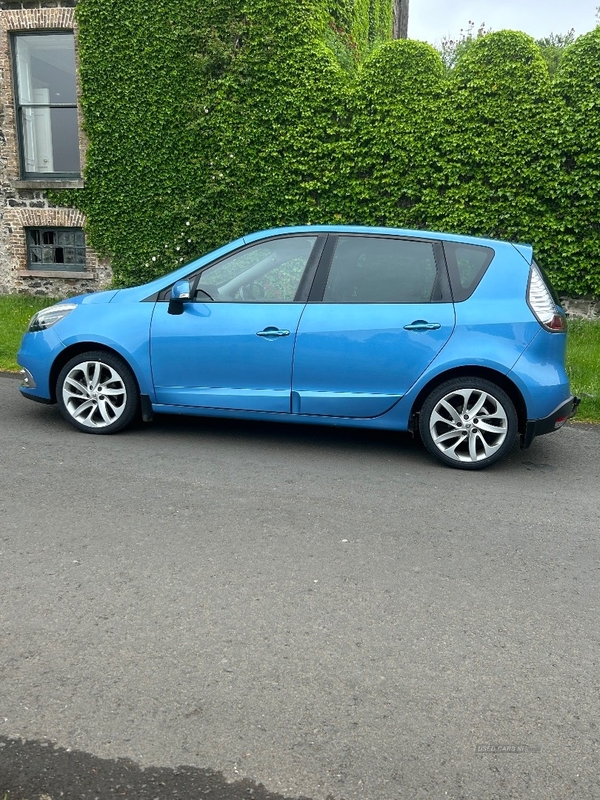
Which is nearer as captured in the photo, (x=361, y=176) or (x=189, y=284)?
(x=189, y=284)

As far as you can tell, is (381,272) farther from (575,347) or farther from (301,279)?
(575,347)

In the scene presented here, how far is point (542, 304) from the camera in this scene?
19.2ft

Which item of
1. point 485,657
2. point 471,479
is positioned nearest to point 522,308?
point 471,479

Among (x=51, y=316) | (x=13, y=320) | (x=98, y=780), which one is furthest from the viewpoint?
(x=13, y=320)

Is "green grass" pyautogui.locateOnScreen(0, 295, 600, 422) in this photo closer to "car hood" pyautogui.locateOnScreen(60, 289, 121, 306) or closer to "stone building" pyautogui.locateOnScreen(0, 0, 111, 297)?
"stone building" pyautogui.locateOnScreen(0, 0, 111, 297)

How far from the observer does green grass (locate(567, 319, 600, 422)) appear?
7.71 meters

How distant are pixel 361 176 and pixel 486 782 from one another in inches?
431

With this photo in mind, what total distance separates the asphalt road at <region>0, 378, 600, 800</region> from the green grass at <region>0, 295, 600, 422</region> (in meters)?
2.32

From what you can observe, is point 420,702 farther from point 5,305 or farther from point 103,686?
point 5,305

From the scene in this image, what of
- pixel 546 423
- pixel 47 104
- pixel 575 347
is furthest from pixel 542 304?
pixel 47 104

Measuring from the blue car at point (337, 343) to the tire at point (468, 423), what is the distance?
0.01 m

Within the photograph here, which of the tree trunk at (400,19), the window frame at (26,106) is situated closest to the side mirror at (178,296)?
the window frame at (26,106)

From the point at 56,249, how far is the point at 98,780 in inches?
520

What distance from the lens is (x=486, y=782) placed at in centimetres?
255
